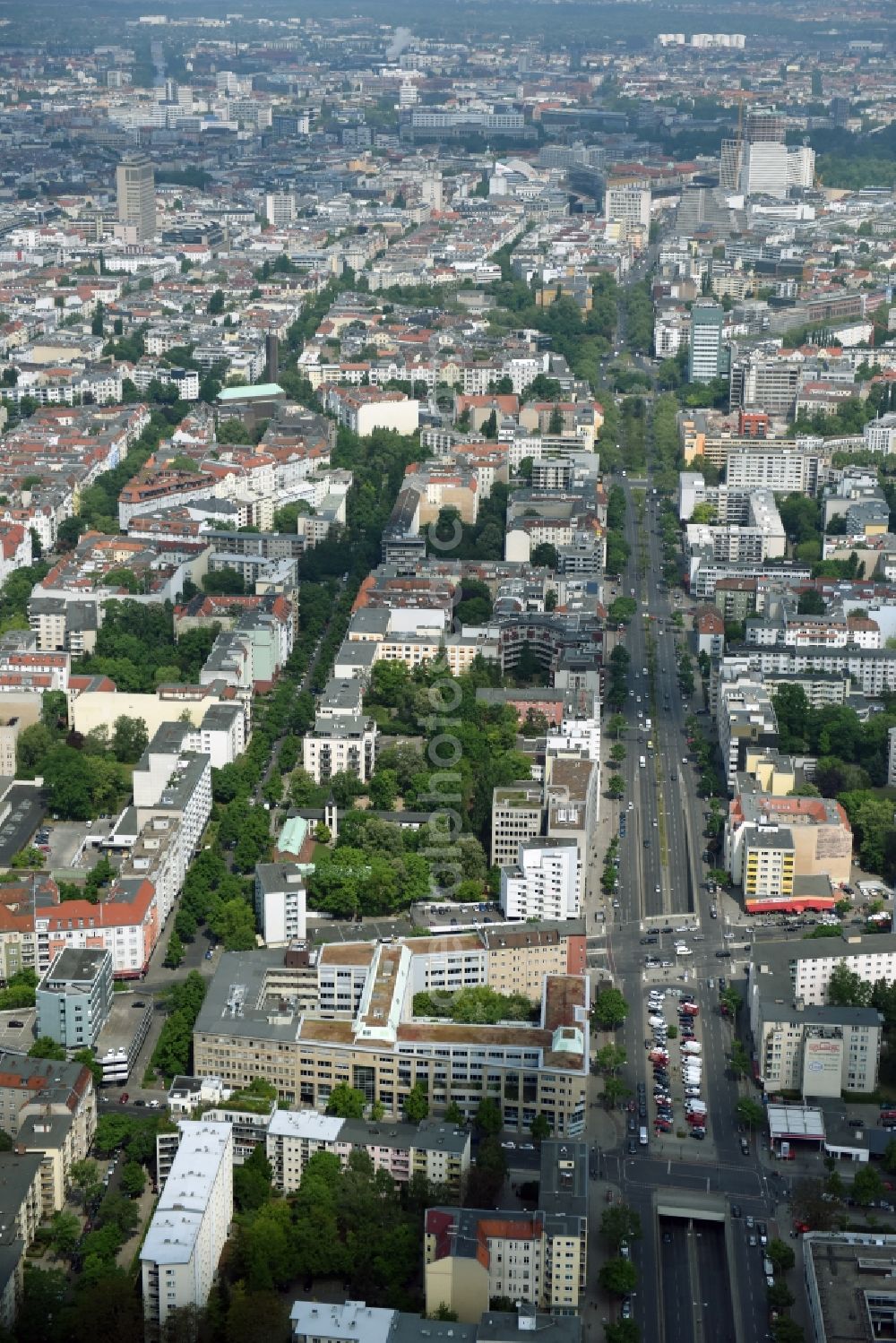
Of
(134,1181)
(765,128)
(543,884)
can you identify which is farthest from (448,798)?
(765,128)

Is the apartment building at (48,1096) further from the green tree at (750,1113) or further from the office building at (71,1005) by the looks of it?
the green tree at (750,1113)

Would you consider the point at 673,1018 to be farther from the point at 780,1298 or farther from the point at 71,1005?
the point at 71,1005

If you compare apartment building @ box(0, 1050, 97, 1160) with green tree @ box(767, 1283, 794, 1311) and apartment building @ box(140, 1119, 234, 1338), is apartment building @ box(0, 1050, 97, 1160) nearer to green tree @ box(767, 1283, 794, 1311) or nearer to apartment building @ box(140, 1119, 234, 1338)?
apartment building @ box(140, 1119, 234, 1338)

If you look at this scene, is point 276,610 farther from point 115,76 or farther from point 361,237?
point 115,76

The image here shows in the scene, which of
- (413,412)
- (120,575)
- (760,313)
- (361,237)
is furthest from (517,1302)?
(361,237)

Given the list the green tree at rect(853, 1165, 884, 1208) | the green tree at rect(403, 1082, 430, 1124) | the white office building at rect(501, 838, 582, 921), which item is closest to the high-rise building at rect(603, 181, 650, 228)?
the white office building at rect(501, 838, 582, 921)
